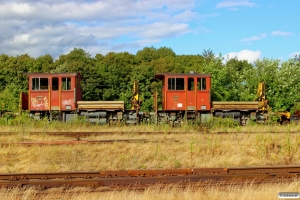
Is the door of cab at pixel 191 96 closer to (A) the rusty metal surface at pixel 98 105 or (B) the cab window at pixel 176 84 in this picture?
(B) the cab window at pixel 176 84

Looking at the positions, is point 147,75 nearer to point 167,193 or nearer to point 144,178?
point 144,178

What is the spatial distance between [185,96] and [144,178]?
48.7 feet

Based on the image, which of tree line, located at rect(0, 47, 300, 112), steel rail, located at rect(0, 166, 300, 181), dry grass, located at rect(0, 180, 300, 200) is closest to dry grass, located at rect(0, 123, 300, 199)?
steel rail, located at rect(0, 166, 300, 181)

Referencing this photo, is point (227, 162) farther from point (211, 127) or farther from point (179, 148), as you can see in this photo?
point (211, 127)

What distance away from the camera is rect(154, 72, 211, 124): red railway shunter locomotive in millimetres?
23250

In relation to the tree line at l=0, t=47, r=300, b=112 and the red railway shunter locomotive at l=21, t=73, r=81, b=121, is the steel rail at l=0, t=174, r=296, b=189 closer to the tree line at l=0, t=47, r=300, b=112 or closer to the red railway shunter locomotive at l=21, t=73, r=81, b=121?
the red railway shunter locomotive at l=21, t=73, r=81, b=121

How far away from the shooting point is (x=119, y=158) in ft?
37.8

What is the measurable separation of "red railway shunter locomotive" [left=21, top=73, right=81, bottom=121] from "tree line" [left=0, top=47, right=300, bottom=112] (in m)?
2.95

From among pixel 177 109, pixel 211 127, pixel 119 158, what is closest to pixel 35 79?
pixel 177 109

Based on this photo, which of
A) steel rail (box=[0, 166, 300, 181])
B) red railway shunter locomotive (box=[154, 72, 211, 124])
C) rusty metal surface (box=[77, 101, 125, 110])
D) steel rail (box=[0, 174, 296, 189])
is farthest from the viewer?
red railway shunter locomotive (box=[154, 72, 211, 124])

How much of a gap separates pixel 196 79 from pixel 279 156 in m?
11.8

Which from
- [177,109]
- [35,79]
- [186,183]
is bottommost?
[186,183]

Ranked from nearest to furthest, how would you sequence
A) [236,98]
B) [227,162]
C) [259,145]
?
1. [227,162]
2. [259,145]
3. [236,98]

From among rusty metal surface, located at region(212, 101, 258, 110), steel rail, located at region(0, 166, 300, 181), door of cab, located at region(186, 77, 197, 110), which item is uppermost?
door of cab, located at region(186, 77, 197, 110)
